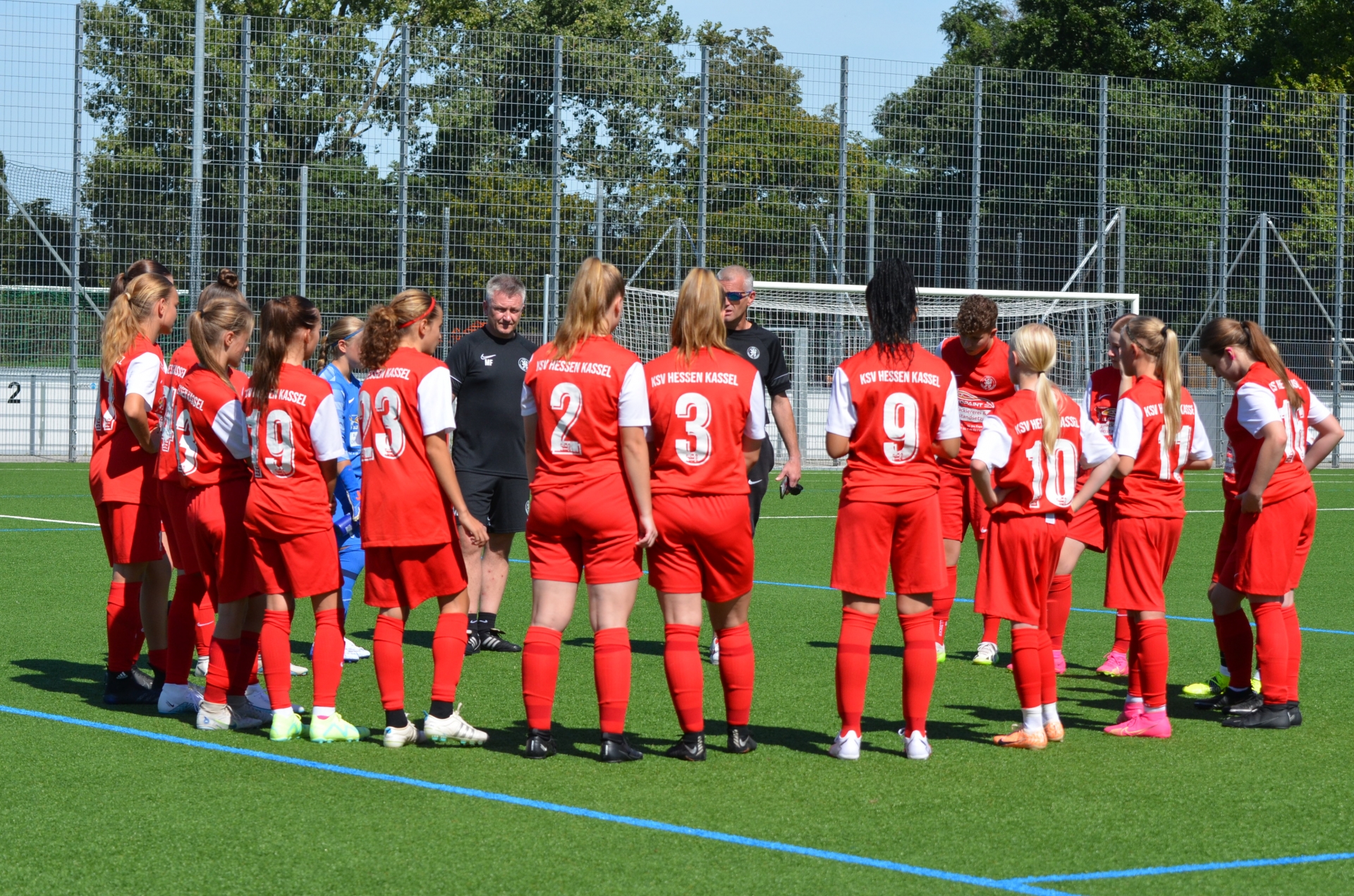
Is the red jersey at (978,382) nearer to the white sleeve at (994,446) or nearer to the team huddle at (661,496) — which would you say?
the team huddle at (661,496)

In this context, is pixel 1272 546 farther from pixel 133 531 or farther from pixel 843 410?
pixel 133 531

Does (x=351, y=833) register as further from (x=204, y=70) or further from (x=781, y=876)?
(x=204, y=70)

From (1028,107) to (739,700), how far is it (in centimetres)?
2181

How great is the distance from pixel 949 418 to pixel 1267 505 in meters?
1.70

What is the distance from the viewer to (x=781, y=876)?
4.30m

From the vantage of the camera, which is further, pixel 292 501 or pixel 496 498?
pixel 496 498

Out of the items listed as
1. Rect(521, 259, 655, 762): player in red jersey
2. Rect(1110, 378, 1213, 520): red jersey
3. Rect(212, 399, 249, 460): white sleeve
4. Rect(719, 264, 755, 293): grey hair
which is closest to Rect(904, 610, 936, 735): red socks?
Rect(521, 259, 655, 762): player in red jersey

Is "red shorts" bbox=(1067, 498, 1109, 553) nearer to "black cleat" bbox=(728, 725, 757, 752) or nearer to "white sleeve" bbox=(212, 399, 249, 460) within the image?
"black cleat" bbox=(728, 725, 757, 752)

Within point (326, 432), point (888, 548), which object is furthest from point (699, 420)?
point (326, 432)

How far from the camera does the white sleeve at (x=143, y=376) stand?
664 cm

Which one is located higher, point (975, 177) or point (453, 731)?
point (975, 177)

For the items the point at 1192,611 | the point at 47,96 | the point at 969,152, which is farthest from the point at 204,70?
the point at 1192,611

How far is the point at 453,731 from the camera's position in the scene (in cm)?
600

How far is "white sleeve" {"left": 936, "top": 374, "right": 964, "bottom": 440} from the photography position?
5887 mm
